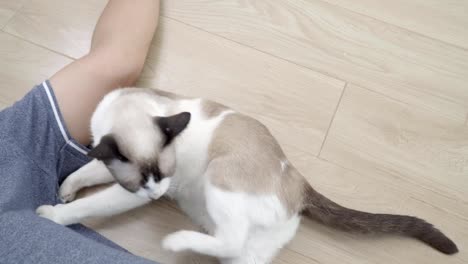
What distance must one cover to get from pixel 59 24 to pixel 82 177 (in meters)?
0.59

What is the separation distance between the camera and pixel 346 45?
1.42 m

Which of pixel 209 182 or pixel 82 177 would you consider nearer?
pixel 209 182

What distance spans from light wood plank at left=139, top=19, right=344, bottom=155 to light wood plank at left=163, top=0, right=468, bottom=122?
0.16 ft

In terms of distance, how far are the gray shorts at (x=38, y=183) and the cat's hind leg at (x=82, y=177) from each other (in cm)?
2

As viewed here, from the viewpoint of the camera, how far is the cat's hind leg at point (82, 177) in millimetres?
1122

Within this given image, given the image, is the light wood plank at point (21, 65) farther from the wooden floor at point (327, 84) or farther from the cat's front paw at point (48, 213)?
the cat's front paw at point (48, 213)

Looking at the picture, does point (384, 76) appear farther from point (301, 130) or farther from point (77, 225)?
point (77, 225)

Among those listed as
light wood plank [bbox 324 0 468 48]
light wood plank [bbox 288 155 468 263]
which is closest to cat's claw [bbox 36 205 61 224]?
light wood plank [bbox 288 155 468 263]

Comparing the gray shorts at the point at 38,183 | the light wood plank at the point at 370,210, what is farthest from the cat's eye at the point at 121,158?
the light wood plank at the point at 370,210

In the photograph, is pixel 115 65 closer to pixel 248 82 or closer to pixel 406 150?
pixel 248 82

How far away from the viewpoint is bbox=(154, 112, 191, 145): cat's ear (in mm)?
880

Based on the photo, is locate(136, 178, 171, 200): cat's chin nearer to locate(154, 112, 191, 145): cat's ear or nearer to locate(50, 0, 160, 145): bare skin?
locate(154, 112, 191, 145): cat's ear

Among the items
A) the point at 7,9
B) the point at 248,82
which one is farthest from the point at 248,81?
the point at 7,9

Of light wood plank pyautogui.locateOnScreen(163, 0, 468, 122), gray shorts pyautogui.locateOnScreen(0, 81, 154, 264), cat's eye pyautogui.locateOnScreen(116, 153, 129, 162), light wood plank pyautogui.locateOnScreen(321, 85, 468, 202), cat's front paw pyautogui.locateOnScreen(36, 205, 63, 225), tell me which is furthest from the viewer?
light wood plank pyautogui.locateOnScreen(163, 0, 468, 122)
